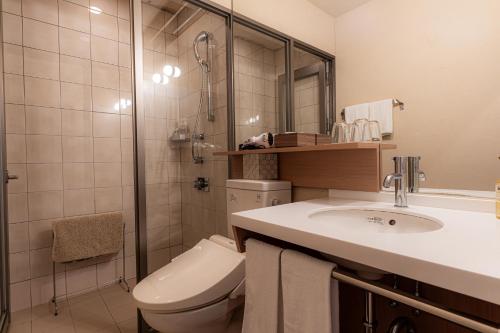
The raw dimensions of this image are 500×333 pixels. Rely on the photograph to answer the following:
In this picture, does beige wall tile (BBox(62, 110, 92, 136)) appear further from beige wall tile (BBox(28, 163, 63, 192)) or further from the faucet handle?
the faucet handle

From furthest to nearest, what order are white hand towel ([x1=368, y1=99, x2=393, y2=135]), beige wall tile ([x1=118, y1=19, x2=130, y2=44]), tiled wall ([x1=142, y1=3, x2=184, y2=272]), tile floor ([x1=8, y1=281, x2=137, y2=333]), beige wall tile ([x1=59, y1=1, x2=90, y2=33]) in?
beige wall tile ([x1=118, y1=19, x2=130, y2=44]), beige wall tile ([x1=59, y1=1, x2=90, y2=33]), tile floor ([x1=8, y1=281, x2=137, y2=333]), tiled wall ([x1=142, y1=3, x2=184, y2=272]), white hand towel ([x1=368, y1=99, x2=393, y2=135])

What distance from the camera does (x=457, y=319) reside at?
0.50m

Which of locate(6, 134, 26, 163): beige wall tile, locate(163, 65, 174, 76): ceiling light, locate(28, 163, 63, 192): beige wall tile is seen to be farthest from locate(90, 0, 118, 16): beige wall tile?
locate(28, 163, 63, 192): beige wall tile

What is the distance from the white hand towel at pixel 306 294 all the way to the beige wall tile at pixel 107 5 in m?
2.42

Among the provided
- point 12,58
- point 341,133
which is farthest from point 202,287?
point 12,58

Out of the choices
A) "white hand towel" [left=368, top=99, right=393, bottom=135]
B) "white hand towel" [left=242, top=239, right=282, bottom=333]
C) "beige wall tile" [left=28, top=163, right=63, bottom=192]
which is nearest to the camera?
"white hand towel" [left=242, top=239, right=282, bottom=333]

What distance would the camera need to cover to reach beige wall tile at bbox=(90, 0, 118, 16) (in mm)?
2123

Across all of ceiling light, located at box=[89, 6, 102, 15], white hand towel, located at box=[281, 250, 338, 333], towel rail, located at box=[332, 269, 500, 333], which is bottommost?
white hand towel, located at box=[281, 250, 338, 333]

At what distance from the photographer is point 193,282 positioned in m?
1.16

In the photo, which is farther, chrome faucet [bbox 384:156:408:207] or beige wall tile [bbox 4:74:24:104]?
beige wall tile [bbox 4:74:24:104]

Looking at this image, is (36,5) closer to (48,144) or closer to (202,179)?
(48,144)

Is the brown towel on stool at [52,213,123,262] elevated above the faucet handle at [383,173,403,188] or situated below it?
below

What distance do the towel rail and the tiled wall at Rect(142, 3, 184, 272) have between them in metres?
1.15

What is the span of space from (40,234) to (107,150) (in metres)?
0.77
